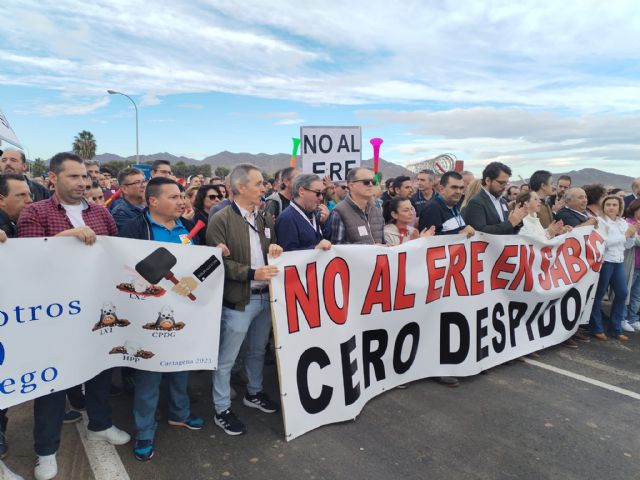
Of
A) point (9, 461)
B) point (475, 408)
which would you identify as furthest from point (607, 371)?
point (9, 461)

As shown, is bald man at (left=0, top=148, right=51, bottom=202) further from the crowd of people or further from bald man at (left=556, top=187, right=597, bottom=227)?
bald man at (left=556, top=187, right=597, bottom=227)

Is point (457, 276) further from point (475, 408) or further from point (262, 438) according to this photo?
point (262, 438)

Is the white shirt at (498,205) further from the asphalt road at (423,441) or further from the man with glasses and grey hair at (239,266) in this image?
the man with glasses and grey hair at (239,266)

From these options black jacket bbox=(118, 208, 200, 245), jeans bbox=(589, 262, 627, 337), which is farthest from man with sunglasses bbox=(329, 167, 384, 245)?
jeans bbox=(589, 262, 627, 337)

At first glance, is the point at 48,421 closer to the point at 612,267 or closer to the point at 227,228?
the point at 227,228

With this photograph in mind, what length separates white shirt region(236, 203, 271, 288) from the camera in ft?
11.6

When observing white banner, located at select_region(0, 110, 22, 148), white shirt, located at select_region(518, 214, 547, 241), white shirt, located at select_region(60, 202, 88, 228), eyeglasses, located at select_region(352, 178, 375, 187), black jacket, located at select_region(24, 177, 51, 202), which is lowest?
white shirt, located at select_region(518, 214, 547, 241)

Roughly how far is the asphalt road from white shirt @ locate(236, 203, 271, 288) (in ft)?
3.85

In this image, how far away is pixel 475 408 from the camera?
388 centimetres

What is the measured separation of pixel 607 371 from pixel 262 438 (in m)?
3.75

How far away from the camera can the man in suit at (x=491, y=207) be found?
4.93 metres

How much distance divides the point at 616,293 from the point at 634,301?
0.73 m

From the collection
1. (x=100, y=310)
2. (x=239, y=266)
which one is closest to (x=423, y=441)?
(x=239, y=266)

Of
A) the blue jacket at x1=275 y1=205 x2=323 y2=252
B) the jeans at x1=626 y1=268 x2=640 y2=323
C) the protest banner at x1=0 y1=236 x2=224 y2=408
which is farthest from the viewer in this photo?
the jeans at x1=626 y1=268 x2=640 y2=323
